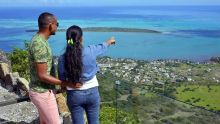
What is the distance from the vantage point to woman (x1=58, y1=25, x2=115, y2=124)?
137 inches

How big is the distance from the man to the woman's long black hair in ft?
0.28

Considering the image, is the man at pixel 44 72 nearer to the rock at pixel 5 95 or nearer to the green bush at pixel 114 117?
the green bush at pixel 114 117

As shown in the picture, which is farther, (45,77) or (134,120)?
(134,120)

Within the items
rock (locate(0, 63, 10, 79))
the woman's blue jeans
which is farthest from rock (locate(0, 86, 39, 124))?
the woman's blue jeans

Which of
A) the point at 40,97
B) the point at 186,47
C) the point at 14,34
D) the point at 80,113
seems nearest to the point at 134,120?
the point at 80,113

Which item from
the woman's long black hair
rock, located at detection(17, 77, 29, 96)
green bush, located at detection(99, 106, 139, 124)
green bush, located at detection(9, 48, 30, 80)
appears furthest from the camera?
green bush, located at detection(9, 48, 30, 80)

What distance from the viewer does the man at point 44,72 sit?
11.5 feet

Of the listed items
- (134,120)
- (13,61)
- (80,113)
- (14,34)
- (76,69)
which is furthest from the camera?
(14,34)

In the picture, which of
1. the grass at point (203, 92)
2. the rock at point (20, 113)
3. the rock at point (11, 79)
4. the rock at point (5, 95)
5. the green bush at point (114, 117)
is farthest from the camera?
the grass at point (203, 92)

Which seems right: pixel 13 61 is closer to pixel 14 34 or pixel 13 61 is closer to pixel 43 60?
pixel 43 60

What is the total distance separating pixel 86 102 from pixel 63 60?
0.41 meters

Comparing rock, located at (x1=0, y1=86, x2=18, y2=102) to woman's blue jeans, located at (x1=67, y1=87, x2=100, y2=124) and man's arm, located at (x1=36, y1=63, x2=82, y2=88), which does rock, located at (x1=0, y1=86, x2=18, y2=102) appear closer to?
woman's blue jeans, located at (x1=67, y1=87, x2=100, y2=124)

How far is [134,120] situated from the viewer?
15.4ft

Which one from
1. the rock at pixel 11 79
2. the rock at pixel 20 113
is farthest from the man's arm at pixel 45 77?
the rock at pixel 11 79
